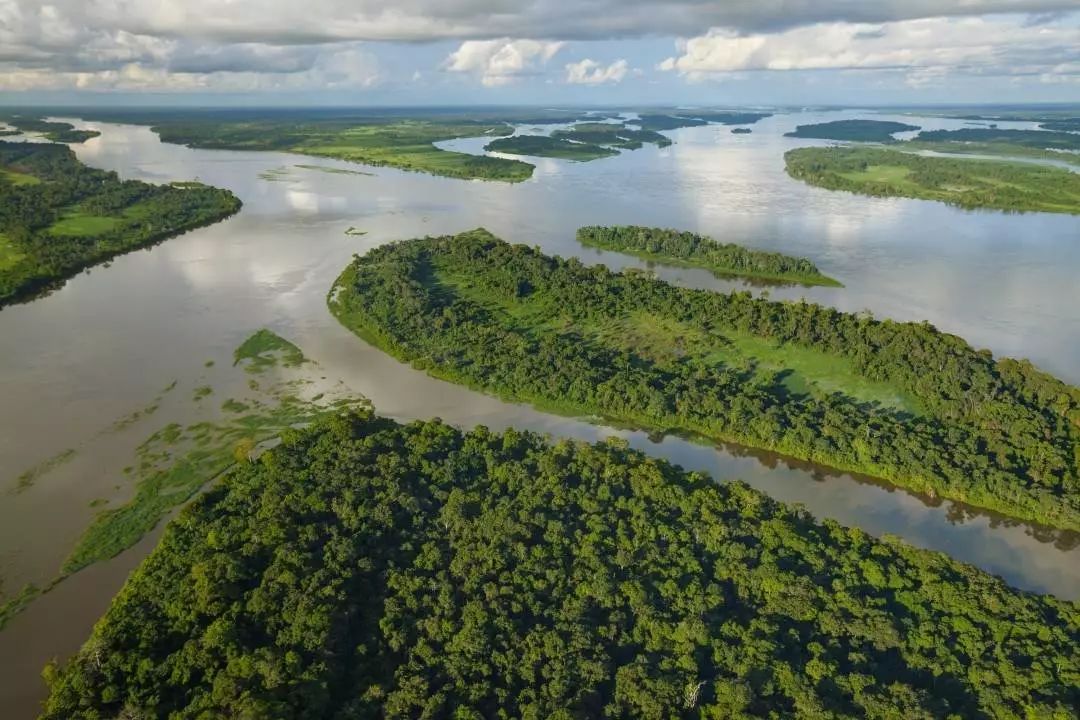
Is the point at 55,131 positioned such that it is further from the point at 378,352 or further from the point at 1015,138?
the point at 1015,138

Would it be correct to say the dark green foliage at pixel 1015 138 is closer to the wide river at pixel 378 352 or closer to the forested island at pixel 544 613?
the wide river at pixel 378 352

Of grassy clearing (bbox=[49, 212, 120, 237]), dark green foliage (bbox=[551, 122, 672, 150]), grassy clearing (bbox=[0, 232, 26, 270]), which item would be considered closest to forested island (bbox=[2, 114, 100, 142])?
grassy clearing (bbox=[49, 212, 120, 237])

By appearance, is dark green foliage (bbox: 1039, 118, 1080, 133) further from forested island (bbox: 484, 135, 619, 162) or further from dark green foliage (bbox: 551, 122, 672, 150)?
forested island (bbox: 484, 135, 619, 162)

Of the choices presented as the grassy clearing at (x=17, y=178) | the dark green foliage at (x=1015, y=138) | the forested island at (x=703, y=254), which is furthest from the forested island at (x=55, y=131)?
the dark green foliage at (x=1015, y=138)

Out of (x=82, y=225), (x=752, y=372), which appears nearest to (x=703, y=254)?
(x=752, y=372)

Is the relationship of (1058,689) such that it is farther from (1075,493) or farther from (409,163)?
(409,163)

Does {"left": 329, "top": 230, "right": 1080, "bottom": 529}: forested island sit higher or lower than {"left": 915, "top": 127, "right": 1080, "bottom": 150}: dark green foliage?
lower

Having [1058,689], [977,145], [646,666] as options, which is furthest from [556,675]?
[977,145]
